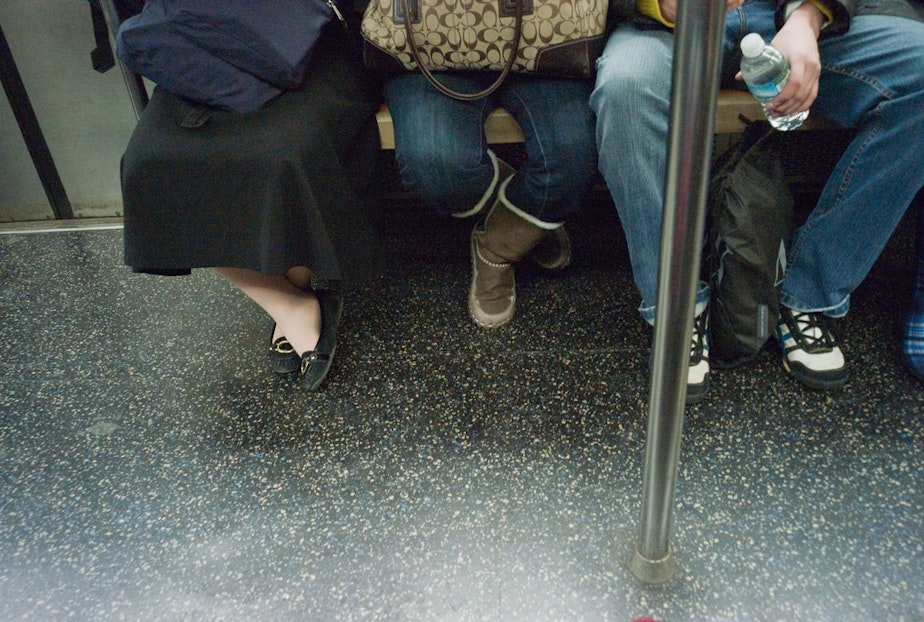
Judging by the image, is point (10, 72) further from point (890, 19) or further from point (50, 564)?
point (890, 19)

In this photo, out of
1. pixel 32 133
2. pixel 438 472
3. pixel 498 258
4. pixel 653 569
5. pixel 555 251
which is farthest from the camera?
pixel 32 133

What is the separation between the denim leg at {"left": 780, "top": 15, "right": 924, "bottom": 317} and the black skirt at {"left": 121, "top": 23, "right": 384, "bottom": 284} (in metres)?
0.81

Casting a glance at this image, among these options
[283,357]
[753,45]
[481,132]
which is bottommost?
[283,357]

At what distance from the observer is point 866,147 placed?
1.09 metres

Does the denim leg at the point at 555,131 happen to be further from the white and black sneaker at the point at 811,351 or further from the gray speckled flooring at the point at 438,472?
the white and black sneaker at the point at 811,351

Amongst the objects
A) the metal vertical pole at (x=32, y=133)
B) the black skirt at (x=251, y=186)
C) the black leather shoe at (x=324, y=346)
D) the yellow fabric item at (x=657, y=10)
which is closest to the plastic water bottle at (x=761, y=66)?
the yellow fabric item at (x=657, y=10)

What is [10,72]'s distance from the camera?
6.48ft

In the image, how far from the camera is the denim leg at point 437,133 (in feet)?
4.00

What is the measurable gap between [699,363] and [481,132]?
0.57 meters

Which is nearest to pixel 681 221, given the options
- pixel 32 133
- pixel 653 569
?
pixel 653 569

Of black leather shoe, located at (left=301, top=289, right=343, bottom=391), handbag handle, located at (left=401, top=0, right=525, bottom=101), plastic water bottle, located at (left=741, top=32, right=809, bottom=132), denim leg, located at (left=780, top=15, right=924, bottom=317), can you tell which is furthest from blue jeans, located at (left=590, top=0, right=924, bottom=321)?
black leather shoe, located at (left=301, top=289, right=343, bottom=391)

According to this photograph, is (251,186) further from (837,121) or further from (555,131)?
(837,121)

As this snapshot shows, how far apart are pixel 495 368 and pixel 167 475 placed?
60 cm

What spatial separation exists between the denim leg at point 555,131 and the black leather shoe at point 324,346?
0.48 m
